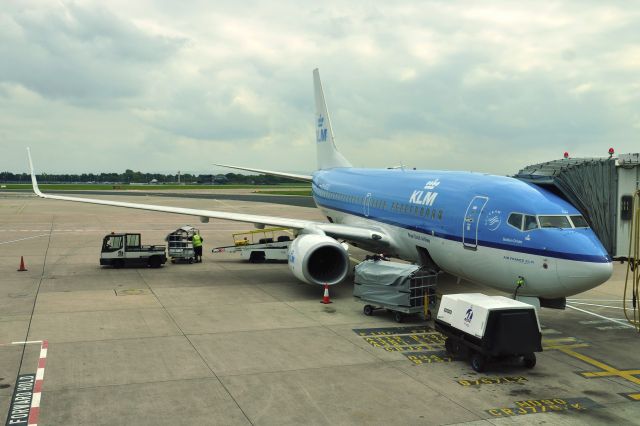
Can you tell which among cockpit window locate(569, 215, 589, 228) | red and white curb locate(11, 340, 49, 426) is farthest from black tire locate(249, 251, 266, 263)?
cockpit window locate(569, 215, 589, 228)

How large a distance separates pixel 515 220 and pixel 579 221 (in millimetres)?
1640

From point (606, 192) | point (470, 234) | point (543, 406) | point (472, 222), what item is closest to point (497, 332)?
point (543, 406)

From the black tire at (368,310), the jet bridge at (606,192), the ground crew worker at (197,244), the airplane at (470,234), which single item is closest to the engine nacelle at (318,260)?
the airplane at (470,234)

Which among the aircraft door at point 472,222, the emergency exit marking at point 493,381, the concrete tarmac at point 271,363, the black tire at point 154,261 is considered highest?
the aircraft door at point 472,222

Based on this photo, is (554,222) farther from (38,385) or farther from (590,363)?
(38,385)

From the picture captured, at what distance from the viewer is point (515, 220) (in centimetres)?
1559

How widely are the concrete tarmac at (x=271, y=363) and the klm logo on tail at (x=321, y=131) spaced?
16.6 metres

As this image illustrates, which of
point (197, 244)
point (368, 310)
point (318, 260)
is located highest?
point (318, 260)

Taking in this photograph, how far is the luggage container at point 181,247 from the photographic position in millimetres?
29078

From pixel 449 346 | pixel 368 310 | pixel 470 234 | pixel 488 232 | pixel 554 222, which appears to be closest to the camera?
pixel 449 346

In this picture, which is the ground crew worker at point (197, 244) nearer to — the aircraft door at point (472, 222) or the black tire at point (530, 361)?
the aircraft door at point (472, 222)

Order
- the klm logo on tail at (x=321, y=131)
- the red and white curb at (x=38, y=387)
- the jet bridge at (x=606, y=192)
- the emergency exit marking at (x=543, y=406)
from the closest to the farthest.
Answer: the red and white curb at (x=38, y=387)
the emergency exit marking at (x=543, y=406)
the jet bridge at (x=606, y=192)
the klm logo on tail at (x=321, y=131)

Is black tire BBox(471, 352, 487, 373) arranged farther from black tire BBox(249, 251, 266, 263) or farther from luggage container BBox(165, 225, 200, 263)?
luggage container BBox(165, 225, 200, 263)

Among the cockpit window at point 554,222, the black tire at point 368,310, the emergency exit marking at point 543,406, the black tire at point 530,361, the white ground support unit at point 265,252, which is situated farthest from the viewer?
the white ground support unit at point 265,252
